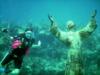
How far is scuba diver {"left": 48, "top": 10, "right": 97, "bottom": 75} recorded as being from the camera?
7.09 m

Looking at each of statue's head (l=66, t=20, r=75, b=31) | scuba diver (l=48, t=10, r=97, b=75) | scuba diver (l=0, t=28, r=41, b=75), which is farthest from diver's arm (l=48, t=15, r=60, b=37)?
scuba diver (l=0, t=28, r=41, b=75)

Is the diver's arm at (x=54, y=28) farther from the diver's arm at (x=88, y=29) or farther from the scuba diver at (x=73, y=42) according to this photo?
the diver's arm at (x=88, y=29)

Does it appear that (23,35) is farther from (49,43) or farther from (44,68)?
(49,43)

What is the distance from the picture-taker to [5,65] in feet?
23.6

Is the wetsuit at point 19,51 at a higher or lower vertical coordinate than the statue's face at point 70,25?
lower

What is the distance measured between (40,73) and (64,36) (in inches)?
212

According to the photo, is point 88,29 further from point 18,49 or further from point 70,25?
point 18,49

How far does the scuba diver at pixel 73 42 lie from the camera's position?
23.3ft

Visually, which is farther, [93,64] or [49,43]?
[49,43]

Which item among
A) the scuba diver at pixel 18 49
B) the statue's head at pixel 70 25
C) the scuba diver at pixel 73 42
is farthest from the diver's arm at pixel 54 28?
the scuba diver at pixel 18 49

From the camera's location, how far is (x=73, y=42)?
7.35 metres

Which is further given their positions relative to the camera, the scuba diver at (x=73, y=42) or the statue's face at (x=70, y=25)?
the statue's face at (x=70, y=25)

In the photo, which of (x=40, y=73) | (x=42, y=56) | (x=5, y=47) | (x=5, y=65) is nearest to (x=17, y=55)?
(x=5, y=65)

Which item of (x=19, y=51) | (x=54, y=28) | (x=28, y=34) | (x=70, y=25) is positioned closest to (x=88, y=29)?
(x=70, y=25)
